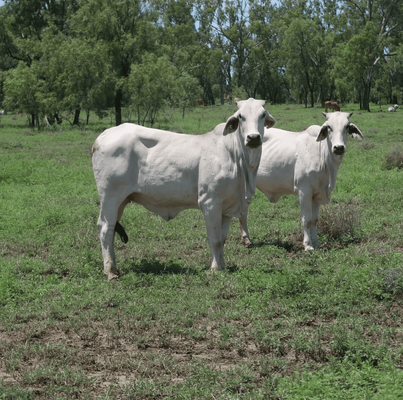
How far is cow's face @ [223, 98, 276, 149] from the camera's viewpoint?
7391 millimetres

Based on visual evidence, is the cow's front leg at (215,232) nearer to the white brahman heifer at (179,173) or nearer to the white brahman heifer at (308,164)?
the white brahman heifer at (179,173)

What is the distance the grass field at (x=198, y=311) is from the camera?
466cm

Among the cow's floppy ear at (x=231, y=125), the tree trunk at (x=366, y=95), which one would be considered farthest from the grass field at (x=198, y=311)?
the tree trunk at (x=366, y=95)

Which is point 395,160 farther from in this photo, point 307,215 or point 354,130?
point 307,215

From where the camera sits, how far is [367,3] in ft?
182

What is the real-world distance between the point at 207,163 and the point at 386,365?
4040 mm

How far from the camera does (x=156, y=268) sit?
324 inches

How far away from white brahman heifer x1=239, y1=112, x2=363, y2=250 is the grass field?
20.3 inches

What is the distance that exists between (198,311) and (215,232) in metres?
1.77

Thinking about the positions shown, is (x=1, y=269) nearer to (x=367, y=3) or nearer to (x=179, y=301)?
(x=179, y=301)

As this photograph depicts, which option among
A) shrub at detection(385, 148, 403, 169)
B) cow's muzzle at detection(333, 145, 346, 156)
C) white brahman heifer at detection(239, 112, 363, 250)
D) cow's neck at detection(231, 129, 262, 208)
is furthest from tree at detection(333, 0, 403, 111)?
cow's neck at detection(231, 129, 262, 208)

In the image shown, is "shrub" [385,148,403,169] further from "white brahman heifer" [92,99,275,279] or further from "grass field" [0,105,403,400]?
"white brahman heifer" [92,99,275,279]

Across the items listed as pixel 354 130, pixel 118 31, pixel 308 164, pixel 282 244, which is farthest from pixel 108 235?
pixel 118 31

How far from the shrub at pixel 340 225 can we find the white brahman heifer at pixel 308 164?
325 millimetres
